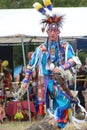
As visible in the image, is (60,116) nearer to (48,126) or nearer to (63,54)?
(63,54)

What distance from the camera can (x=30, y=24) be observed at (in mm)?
11406

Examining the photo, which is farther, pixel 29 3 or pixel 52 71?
pixel 29 3

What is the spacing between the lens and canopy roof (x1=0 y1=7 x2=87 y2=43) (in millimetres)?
10711

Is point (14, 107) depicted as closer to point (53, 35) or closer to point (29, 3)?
point (53, 35)

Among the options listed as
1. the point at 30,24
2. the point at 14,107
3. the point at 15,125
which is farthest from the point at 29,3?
the point at 15,125

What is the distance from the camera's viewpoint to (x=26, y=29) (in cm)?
1109

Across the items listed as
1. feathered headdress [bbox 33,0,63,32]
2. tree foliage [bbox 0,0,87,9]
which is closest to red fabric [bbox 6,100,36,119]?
feathered headdress [bbox 33,0,63,32]

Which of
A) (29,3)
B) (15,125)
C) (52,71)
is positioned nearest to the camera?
(52,71)

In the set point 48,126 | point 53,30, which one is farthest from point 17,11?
point 48,126

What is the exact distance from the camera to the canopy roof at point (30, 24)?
10.7 meters

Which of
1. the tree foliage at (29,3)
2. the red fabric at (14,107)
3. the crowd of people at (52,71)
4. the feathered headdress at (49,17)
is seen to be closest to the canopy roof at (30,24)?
the red fabric at (14,107)

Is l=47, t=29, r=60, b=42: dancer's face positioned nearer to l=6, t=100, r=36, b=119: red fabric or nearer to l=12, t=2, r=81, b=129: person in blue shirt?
l=12, t=2, r=81, b=129: person in blue shirt

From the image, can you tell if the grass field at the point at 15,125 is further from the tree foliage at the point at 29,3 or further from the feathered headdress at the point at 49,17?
the tree foliage at the point at 29,3

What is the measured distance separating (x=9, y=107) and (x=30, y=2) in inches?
711
